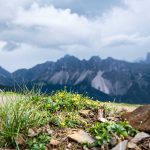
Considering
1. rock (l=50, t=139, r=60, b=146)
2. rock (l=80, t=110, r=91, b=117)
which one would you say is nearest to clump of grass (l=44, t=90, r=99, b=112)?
rock (l=80, t=110, r=91, b=117)

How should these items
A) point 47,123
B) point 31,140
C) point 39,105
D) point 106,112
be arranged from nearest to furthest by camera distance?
point 31,140, point 47,123, point 39,105, point 106,112

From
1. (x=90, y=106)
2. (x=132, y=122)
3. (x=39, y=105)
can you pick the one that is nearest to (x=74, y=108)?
(x=90, y=106)

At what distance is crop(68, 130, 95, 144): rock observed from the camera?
433 inches

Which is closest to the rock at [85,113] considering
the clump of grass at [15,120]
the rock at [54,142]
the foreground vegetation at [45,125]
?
the foreground vegetation at [45,125]

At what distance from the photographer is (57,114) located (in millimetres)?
13180

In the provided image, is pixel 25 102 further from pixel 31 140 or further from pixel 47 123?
pixel 31 140

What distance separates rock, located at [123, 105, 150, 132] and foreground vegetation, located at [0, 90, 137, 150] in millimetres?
274

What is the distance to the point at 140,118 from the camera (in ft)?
40.2

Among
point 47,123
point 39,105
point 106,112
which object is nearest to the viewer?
point 47,123

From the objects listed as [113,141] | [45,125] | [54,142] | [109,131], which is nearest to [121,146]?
[113,141]

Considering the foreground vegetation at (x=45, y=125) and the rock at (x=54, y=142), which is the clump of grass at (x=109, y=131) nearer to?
the foreground vegetation at (x=45, y=125)

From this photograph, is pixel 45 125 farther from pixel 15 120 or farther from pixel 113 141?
pixel 113 141

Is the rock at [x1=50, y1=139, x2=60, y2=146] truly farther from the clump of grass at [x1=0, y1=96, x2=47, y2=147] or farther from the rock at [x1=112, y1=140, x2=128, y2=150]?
the rock at [x1=112, y1=140, x2=128, y2=150]

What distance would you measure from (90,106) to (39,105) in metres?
2.03
